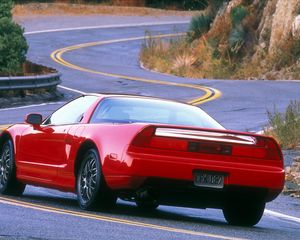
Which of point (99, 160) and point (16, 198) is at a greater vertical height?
point (99, 160)

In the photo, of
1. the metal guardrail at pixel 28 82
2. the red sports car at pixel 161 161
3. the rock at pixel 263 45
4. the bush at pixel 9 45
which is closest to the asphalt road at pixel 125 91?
the red sports car at pixel 161 161

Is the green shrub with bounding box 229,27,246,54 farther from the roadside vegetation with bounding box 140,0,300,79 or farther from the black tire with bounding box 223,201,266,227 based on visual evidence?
the black tire with bounding box 223,201,266,227

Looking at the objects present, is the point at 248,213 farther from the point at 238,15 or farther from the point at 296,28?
the point at 238,15

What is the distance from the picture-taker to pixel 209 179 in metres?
11.0

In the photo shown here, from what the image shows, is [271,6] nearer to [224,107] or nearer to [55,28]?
[224,107]

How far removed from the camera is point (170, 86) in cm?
3506

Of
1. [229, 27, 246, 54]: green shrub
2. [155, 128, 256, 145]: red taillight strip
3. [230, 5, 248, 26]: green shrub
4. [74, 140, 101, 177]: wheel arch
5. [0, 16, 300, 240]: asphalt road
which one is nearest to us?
[0, 16, 300, 240]: asphalt road

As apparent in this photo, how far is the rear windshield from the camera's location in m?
11.9

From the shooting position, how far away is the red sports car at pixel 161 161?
35.8 feet

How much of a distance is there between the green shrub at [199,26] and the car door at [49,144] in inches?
1321

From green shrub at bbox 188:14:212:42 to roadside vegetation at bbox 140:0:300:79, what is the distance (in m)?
0.07

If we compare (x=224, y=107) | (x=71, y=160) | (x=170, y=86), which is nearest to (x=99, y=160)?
(x=71, y=160)

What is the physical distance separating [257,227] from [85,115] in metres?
2.17

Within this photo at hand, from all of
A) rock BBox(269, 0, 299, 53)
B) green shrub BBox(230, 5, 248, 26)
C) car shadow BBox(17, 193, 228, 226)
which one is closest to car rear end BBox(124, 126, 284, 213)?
car shadow BBox(17, 193, 228, 226)
